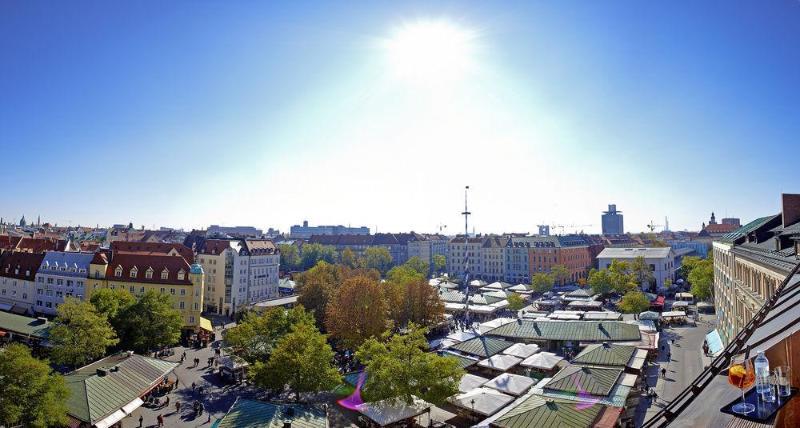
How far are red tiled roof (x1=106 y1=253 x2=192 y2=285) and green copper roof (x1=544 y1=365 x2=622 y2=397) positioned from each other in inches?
1969

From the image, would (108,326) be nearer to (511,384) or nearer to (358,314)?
(358,314)

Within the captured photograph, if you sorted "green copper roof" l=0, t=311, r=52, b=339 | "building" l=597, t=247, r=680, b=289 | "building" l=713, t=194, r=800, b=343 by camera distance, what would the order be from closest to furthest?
"building" l=713, t=194, r=800, b=343 → "green copper roof" l=0, t=311, r=52, b=339 → "building" l=597, t=247, r=680, b=289

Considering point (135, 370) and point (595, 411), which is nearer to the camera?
point (595, 411)

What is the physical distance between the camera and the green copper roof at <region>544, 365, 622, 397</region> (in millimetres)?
31047

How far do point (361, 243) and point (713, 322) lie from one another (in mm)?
111193

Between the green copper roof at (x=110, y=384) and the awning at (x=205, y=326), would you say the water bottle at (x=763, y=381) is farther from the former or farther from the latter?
the awning at (x=205, y=326)

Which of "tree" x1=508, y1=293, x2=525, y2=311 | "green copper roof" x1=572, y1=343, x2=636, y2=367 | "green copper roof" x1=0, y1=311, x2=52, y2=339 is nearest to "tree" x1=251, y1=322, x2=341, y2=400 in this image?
"green copper roof" x1=572, y1=343, x2=636, y2=367

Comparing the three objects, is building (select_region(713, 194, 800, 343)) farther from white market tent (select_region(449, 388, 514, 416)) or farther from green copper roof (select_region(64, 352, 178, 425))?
green copper roof (select_region(64, 352, 178, 425))

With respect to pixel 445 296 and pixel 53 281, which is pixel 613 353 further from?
pixel 53 281

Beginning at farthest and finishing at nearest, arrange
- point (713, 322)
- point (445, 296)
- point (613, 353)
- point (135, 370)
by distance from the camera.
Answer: point (445, 296), point (713, 322), point (613, 353), point (135, 370)

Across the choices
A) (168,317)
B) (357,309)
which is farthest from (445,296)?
(168,317)

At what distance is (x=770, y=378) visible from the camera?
201 inches

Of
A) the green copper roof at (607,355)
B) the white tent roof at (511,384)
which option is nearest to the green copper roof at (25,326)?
the white tent roof at (511,384)

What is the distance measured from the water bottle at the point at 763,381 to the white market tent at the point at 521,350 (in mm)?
39635
